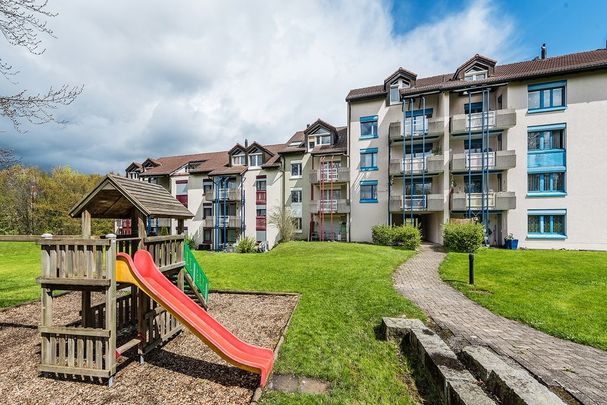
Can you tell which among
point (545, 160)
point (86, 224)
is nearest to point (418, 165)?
point (545, 160)

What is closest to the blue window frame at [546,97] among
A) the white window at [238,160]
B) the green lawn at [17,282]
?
the white window at [238,160]

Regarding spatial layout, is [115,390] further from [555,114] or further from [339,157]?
[555,114]

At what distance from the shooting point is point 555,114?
69.2 ft

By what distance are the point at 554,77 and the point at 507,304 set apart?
22699 millimetres

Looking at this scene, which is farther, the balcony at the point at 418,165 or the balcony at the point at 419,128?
the balcony at the point at 419,128

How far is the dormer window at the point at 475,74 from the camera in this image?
23844mm

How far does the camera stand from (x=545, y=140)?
21.6 meters

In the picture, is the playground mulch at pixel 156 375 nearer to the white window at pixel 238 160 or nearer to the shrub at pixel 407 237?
the shrub at pixel 407 237

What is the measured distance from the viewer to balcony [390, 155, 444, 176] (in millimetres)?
23250

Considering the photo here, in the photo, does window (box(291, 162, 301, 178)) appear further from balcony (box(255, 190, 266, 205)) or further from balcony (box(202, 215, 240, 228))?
balcony (box(202, 215, 240, 228))

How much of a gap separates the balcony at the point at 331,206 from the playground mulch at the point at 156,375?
20545 mm

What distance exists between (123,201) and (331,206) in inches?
879

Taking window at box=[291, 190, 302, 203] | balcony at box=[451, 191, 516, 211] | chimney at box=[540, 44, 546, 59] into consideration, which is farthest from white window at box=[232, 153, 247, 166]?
chimney at box=[540, 44, 546, 59]

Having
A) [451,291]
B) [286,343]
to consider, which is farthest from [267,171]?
[286,343]
